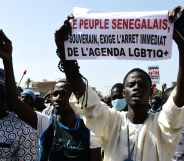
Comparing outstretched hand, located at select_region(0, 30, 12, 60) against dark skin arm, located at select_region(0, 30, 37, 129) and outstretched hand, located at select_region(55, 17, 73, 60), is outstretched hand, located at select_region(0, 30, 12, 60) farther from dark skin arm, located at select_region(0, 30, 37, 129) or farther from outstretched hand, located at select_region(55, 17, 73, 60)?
outstretched hand, located at select_region(55, 17, 73, 60)

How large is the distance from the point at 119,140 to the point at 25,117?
0.90m

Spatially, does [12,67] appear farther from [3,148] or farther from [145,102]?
[145,102]

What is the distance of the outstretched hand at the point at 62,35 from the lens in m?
4.54

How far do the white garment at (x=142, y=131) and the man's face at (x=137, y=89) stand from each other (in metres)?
0.18

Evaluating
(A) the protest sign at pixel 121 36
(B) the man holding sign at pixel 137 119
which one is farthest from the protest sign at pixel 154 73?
(B) the man holding sign at pixel 137 119

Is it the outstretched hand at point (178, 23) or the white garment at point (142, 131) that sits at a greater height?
the outstretched hand at point (178, 23)

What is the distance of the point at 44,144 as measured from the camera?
515cm

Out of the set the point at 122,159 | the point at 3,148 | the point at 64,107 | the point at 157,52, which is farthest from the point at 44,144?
the point at 157,52

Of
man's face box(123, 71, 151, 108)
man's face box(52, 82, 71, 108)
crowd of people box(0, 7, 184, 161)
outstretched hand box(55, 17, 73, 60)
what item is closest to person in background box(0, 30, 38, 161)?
crowd of people box(0, 7, 184, 161)

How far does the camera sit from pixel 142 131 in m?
4.31

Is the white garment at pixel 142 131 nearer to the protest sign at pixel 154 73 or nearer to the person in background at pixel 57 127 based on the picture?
the person in background at pixel 57 127

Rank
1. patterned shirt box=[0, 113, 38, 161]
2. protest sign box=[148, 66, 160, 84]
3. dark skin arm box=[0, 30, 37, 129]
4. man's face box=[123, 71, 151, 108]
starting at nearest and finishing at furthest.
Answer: man's face box=[123, 71, 151, 108]
patterned shirt box=[0, 113, 38, 161]
dark skin arm box=[0, 30, 37, 129]
protest sign box=[148, 66, 160, 84]

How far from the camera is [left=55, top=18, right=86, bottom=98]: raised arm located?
4449mm

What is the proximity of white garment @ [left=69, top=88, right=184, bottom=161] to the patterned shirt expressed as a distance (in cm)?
→ 55
